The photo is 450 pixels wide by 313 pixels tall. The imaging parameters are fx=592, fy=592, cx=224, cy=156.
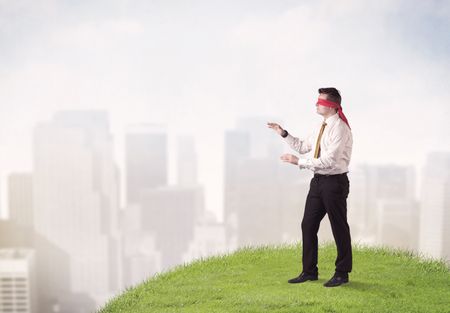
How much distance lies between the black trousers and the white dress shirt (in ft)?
0.31

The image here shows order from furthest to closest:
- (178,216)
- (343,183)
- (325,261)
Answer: (178,216)
(325,261)
(343,183)

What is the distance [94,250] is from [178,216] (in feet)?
14.0

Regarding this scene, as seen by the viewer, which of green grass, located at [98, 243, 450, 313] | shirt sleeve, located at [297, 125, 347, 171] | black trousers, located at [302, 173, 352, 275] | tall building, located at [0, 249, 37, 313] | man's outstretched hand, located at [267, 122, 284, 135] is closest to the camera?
shirt sleeve, located at [297, 125, 347, 171]

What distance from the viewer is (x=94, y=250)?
1830 centimetres

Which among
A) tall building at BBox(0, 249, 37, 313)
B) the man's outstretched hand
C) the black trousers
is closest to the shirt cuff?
the black trousers

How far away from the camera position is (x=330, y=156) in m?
4.58

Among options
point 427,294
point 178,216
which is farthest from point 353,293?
point 178,216

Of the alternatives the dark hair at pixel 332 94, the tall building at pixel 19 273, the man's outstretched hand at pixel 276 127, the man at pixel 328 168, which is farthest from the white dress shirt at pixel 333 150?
the tall building at pixel 19 273

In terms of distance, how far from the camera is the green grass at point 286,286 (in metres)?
4.88

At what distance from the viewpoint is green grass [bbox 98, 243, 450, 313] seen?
488cm

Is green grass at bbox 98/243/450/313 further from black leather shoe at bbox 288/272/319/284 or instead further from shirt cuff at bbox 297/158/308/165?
shirt cuff at bbox 297/158/308/165

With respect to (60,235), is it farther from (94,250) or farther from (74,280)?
(94,250)

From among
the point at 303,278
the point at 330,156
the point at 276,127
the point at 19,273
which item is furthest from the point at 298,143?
the point at 19,273

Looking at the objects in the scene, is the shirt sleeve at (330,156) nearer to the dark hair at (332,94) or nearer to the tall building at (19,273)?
the dark hair at (332,94)
